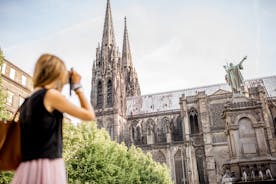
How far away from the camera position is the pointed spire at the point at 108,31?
5960cm

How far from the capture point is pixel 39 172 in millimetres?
2203

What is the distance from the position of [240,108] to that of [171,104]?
42570 mm

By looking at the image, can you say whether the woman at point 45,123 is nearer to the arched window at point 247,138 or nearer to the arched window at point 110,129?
the arched window at point 247,138

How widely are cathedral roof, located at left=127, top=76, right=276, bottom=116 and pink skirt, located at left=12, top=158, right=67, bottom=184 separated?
55.2 meters

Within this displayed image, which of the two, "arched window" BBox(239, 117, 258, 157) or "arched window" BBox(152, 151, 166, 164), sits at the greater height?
"arched window" BBox(152, 151, 166, 164)

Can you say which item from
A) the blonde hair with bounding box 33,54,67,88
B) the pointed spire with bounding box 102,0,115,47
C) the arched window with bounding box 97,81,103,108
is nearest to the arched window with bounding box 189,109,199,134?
the arched window with bounding box 97,81,103,108

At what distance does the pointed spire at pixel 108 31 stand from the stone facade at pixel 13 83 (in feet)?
105

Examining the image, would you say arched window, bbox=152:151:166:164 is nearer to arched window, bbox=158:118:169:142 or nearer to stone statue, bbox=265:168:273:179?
arched window, bbox=158:118:169:142

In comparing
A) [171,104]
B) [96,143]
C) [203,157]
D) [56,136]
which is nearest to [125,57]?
[171,104]

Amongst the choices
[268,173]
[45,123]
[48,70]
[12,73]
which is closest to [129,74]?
[12,73]

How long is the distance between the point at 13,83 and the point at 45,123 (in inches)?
1066

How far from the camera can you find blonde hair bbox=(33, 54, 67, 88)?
2432mm

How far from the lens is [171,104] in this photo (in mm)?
58375

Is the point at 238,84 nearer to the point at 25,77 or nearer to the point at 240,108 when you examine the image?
the point at 240,108
